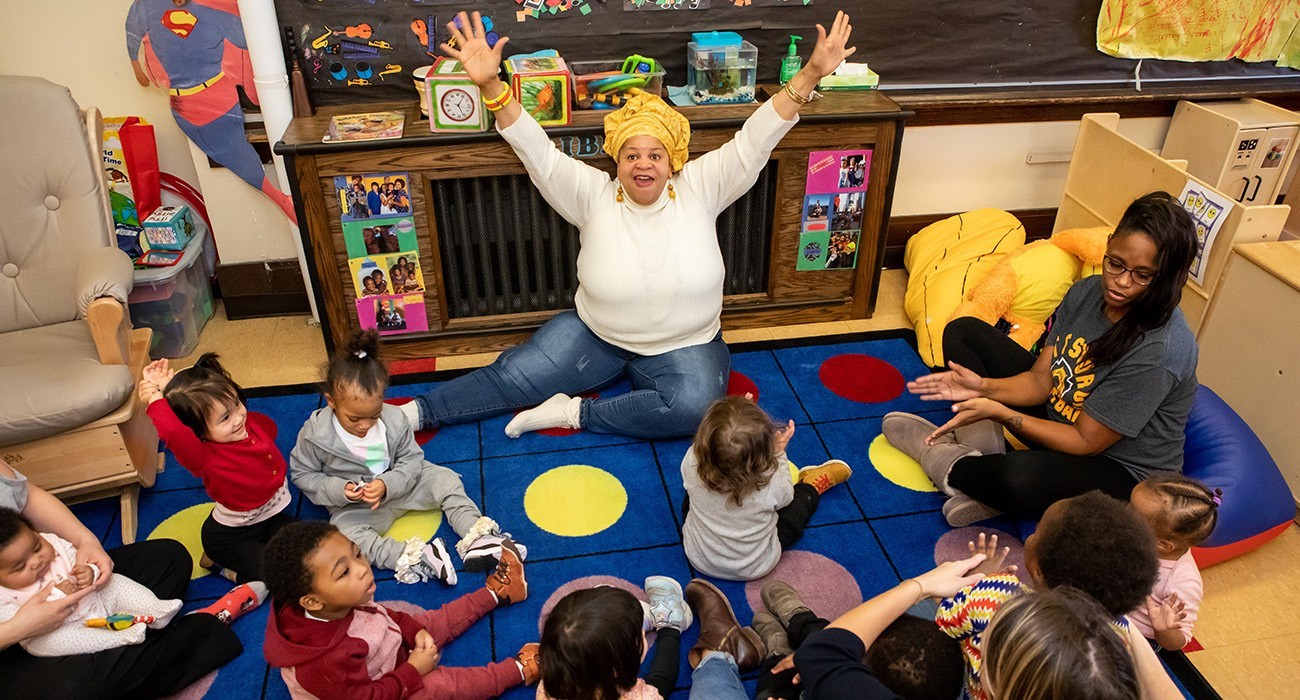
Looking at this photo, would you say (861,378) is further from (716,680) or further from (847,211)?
(716,680)

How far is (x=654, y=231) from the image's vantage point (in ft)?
8.02

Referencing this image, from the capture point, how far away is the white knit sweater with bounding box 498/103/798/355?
8.00 feet

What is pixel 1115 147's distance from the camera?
292cm

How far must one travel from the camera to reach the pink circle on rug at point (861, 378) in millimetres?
2717

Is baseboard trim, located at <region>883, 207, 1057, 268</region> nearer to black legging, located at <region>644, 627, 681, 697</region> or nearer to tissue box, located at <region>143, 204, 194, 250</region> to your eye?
black legging, located at <region>644, 627, 681, 697</region>

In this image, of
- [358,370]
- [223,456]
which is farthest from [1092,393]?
[223,456]

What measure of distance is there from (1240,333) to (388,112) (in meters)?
2.58

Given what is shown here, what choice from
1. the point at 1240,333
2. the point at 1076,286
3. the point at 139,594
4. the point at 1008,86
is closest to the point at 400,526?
the point at 139,594

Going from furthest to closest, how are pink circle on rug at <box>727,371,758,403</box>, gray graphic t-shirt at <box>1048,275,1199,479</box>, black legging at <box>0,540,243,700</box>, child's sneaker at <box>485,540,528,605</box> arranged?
pink circle on rug at <box>727,371,758,403</box>, child's sneaker at <box>485,540,528,605</box>, gray graphic t-shirt at <box>1048,275,1199,479</box>, black legging at <box>0,540,243,700</box>

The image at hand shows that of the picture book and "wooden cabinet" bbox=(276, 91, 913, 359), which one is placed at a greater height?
the picture book

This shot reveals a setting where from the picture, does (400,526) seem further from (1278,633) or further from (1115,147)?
(1115,147)

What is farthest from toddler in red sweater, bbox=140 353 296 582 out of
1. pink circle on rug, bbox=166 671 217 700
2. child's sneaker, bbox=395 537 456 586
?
child's sneaker, bbox=395 537 456 586

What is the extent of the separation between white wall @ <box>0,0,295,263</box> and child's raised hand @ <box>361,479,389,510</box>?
1320 mm

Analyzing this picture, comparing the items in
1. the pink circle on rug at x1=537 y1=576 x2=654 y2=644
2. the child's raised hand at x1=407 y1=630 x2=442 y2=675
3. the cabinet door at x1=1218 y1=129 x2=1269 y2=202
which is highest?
the cabinet door at x1=1218 y1=129 x2=1269 y2=202
